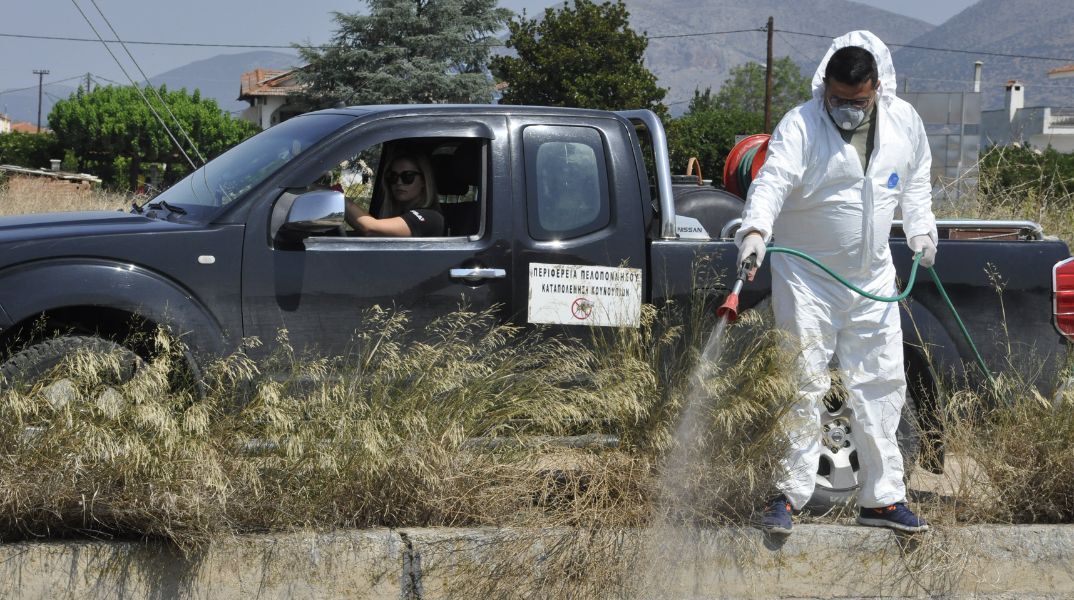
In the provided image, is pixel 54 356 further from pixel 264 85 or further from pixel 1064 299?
pixel 264 85

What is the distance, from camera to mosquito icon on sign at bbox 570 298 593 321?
5410 mm

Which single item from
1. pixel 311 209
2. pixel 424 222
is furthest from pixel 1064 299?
pixel 311 209

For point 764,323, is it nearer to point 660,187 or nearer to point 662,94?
point 660,187

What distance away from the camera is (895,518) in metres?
4.54

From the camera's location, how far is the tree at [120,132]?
53.4 m

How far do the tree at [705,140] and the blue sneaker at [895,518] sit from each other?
131 ft

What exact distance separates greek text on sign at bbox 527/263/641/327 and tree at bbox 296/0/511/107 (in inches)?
1586

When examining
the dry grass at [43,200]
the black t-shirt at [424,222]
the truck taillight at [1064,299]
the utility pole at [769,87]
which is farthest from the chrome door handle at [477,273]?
the utility pole at [769,87]

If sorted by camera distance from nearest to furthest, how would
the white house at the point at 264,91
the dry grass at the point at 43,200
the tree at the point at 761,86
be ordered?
the dry grass at the point at 43,200 < the white house at the point at 264,91 < the tree at the point at 761,86

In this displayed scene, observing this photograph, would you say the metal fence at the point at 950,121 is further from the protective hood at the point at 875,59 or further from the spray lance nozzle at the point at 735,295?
the spray lance nozzle at the point at 735,295

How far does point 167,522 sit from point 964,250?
3.64m

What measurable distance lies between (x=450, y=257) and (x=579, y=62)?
40.5m

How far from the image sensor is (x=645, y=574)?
14.1 feet

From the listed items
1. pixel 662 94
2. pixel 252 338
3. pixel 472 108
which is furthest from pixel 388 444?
pixel 662 94
